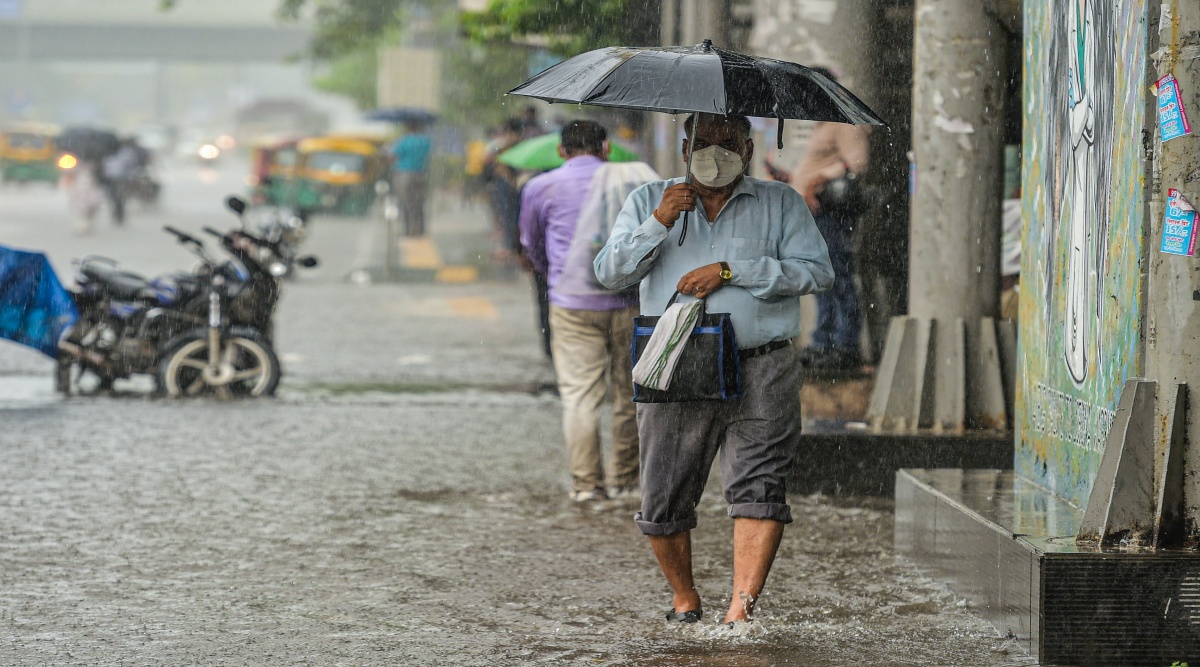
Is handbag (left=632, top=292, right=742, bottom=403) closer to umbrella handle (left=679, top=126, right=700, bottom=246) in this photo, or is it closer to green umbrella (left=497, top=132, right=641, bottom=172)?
umbrella handle (left=679, top=126, right=700, bottom=246)

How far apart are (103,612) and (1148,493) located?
10.8ft

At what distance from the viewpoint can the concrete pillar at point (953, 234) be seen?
26.2 feet

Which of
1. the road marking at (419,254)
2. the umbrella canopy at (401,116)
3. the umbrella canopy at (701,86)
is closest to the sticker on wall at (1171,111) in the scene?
the umbrella canopy at (701,86)

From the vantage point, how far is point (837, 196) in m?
9.89

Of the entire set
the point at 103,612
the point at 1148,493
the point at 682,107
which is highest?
the point at 682,107

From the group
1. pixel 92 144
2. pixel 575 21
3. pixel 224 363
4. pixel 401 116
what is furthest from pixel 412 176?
pixel 224 363

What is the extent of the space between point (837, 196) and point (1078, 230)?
414cm

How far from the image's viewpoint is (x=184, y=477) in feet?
27.2

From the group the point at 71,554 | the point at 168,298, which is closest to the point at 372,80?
the point at 168,298

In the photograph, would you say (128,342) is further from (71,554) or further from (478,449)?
(71,554)

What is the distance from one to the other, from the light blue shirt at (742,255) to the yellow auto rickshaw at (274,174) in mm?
34161

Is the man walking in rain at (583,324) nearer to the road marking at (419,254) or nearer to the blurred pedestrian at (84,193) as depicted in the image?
the road marking at (419,254)

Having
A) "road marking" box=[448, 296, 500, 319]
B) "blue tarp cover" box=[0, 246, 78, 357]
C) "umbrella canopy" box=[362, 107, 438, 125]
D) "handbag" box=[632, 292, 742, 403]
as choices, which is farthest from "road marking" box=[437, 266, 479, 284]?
"handbag" box=[632, 292, 742, 403]

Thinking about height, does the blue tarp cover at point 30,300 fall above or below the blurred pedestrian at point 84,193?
below
